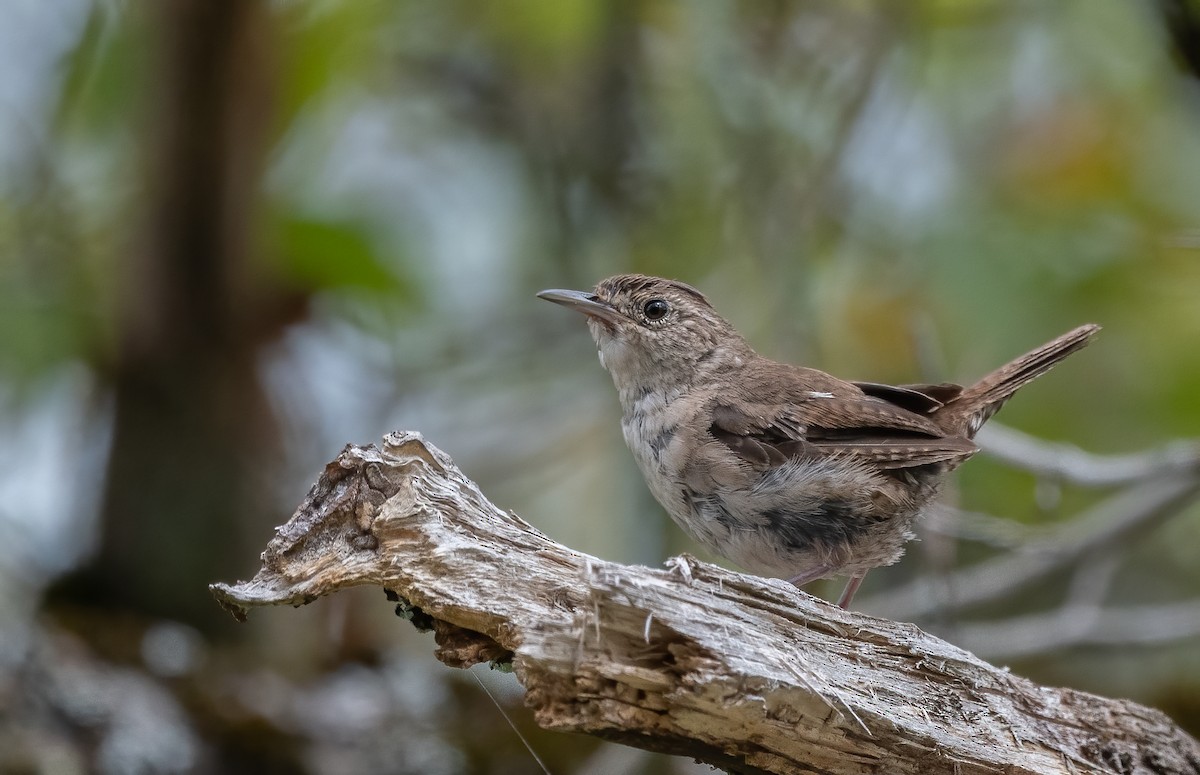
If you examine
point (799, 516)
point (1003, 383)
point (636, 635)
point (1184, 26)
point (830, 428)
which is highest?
point (1184, 26)

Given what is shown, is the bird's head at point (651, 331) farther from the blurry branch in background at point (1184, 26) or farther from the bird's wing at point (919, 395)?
the blurry branch in background at point (1184, 26)

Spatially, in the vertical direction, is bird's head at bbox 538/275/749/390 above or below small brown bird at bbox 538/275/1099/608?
above

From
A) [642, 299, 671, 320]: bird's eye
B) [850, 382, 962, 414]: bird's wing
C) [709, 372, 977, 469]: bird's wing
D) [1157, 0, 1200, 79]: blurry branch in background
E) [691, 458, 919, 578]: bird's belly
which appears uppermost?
[1157, 0, 1200, 79]: blurry branch in background

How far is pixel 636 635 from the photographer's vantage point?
2.34 metres

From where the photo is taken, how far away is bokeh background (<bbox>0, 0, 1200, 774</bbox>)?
4.86m

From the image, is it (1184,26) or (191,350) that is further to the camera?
(191,350)

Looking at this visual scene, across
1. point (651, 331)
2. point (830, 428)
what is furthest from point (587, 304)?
point (830, 428)

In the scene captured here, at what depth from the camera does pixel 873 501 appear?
3475mm

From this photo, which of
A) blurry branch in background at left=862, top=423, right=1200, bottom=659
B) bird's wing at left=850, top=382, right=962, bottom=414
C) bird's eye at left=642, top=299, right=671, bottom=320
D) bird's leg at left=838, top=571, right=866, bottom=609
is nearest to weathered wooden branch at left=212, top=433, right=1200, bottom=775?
bird's leg at left=838, top=571, right=866, bottom=609

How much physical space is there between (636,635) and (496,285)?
4.47 m

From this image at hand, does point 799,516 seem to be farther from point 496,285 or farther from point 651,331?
point 496,285

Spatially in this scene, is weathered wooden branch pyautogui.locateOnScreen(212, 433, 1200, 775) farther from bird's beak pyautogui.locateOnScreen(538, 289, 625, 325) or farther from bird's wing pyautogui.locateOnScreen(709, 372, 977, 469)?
bird's beak pyautogui.locateOnScreen(538, 289, 625, 325)

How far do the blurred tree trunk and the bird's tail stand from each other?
125 inches

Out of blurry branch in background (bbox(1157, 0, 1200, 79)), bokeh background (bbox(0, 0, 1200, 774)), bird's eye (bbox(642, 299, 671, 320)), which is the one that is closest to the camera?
blurry branch in background (bbox(1157, 0, 1200, 79))
